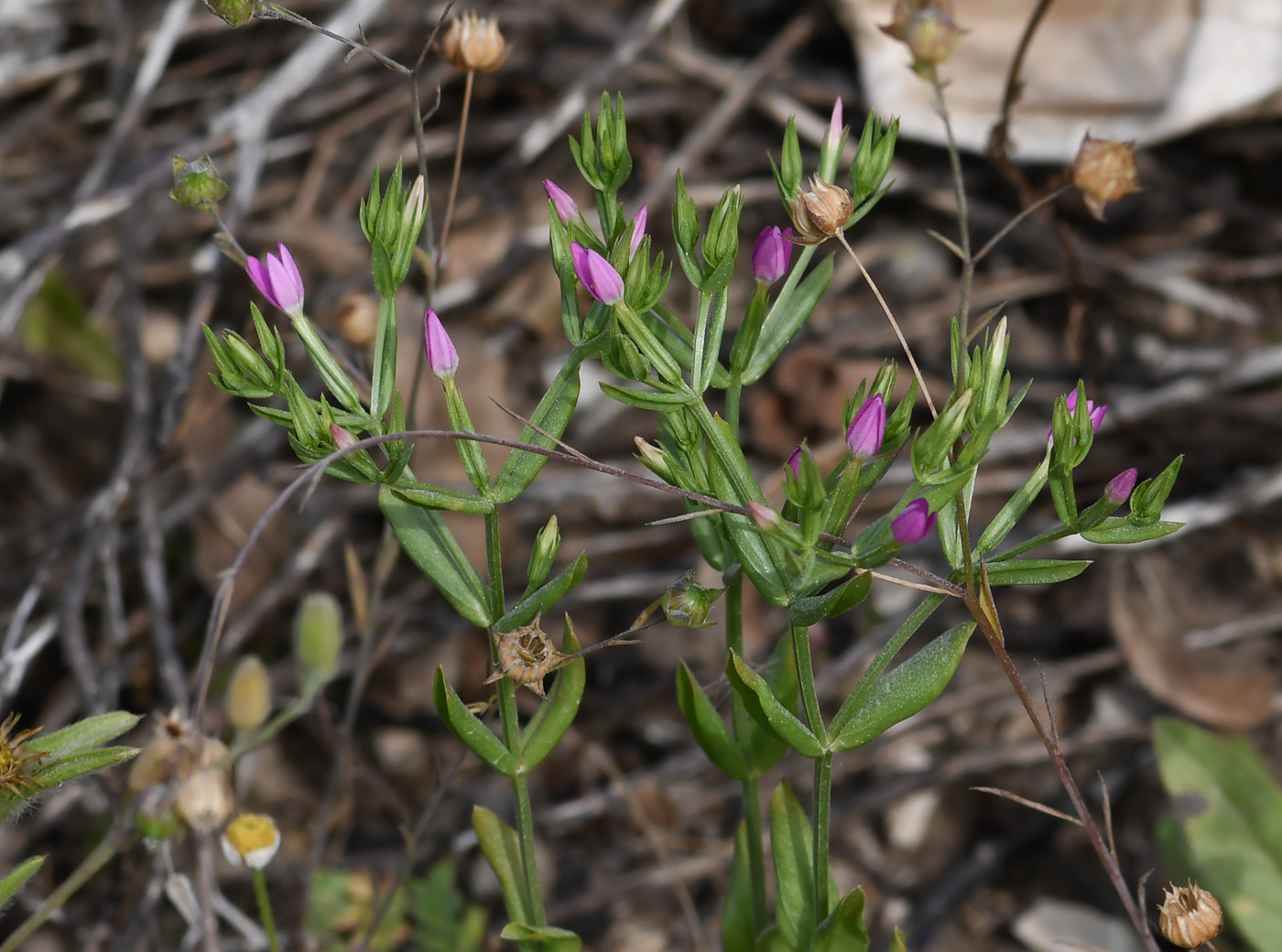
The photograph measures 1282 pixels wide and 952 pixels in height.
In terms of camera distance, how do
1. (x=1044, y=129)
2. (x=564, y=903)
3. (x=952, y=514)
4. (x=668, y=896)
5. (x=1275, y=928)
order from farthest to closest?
(x=1044, y=129), (x=668, y=896), (x=564, y=903), (x=1275, y=928), (x=952, y=514)

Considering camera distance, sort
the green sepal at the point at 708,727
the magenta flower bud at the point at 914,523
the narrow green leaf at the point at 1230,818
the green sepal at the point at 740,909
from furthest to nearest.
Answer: the narrow green leaf at the point at 1230,818, the green sepal at the point at 740,909, the green sepal at the point at 708,727, the magenta flower bud at the point at 914,523

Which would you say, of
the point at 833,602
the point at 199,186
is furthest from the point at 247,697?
the point at 833,602

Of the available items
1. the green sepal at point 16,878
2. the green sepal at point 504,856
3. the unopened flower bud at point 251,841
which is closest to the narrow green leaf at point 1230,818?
the green sepal at point 504,856

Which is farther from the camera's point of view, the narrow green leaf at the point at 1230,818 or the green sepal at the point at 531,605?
the narrow green leaf at the point at 1230,818

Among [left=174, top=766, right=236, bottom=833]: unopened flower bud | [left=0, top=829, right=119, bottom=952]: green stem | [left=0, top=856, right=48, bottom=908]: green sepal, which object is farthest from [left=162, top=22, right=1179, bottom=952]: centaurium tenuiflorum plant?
[left=0, top=856, right=48, bottom=908]: green sepal

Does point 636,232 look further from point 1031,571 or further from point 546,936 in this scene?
point 546,936

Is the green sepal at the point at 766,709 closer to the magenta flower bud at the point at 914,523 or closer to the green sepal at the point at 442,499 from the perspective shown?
the magenta flower bud at the point at 914,523

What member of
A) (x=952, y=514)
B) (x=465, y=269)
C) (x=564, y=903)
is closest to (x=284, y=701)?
(x=564, y=903)

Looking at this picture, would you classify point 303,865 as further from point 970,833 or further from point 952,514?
point 952,514
